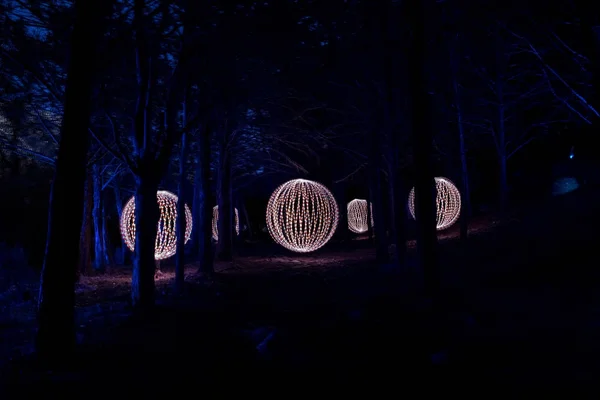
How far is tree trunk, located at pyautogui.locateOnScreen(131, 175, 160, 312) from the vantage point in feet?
26.7

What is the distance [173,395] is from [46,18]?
755cm

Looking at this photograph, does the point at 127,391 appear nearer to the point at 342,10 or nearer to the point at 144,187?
the point at 144,187

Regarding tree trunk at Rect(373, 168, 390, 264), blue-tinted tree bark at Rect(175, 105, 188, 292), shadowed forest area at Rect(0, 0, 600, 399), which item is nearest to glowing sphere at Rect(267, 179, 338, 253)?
shadowed forest area at Rect(0, 0, 600, 399)

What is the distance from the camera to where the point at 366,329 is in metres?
6.32

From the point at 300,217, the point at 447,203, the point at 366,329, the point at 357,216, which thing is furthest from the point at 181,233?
the point at 357,216

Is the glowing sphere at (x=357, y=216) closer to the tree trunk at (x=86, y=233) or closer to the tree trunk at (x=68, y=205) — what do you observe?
the tree trunk at (x=86, y=233)

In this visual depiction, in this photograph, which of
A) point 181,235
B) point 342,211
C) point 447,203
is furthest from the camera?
point 342,211

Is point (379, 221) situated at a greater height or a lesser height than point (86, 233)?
lesser

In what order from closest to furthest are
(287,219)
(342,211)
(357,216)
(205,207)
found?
(205,207) < (287,219) < (342,211) < (357,216)

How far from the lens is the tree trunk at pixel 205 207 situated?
507 inches

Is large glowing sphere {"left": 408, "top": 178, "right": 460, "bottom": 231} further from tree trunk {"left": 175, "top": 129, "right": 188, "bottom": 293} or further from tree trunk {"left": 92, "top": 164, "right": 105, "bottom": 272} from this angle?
tree trunk {"left": 92, "top": 164, "right": 105, "bottom": 272}

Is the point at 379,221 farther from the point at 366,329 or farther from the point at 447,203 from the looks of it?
the point at 366,329

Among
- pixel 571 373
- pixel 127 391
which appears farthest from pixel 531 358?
pixel 127 391

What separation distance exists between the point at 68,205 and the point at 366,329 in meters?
4.28
